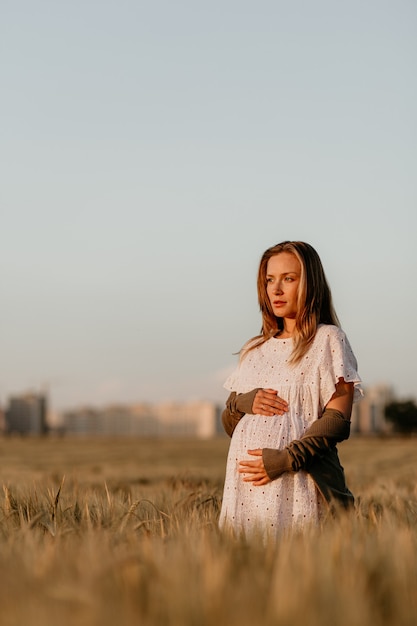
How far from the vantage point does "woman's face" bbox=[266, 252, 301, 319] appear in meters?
4.22

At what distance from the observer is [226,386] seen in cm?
453

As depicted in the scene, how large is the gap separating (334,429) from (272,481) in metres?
0.38

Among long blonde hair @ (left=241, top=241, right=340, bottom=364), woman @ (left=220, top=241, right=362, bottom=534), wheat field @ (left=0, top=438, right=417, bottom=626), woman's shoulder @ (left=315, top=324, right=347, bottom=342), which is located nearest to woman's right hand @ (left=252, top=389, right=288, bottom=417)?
woman @ (left=220, top=241, right=362, bottom=534)

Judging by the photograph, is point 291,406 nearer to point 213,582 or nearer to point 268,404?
point 268,404

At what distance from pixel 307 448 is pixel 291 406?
0.34 meters

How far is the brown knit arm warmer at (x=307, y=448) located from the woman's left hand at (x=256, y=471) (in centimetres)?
4

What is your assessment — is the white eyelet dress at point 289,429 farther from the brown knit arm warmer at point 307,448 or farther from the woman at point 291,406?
the brown knit arm warmer at point 307,448

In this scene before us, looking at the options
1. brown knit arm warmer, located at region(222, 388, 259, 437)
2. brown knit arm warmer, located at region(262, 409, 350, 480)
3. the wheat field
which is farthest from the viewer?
brown knit arm warmer, located at region(222, 388, 259, 437)

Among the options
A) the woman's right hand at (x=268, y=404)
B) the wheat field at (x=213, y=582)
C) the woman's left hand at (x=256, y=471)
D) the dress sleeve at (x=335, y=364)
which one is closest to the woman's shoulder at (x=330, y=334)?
the dress sleeve at (x=335, y=364)

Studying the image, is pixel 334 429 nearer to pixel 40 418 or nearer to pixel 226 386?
pixel 226 386

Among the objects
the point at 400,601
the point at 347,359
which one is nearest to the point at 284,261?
the point at 347,359

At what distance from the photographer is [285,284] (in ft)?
13.9

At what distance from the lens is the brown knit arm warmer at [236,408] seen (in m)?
4.19

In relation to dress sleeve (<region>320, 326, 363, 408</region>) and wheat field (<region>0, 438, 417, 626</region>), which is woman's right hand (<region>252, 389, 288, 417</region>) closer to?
dress sleeve (<region>320, 326, 363, 408</region>)
